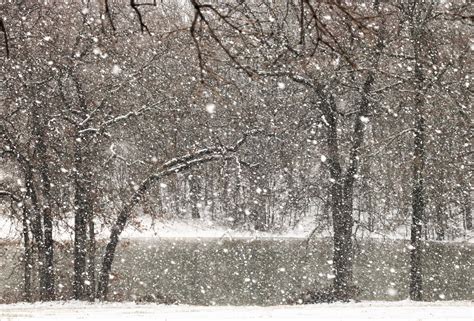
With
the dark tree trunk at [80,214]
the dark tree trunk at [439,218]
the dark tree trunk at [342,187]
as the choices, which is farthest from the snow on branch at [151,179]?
the dark tree trunk at [439,218]

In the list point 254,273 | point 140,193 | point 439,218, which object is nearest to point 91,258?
point 140,193

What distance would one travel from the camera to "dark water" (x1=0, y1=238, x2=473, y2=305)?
20.1m

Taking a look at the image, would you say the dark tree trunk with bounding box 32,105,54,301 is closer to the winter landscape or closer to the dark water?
the winter landscape

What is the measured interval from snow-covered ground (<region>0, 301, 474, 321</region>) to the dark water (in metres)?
4.77

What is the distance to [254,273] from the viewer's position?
25234 millimetres

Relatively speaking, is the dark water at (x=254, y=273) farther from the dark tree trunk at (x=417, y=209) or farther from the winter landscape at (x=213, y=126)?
the dark tree trunk at (x=417, y=209)

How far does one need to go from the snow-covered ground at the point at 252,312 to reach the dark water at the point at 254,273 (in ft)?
15.6

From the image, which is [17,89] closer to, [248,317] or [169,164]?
[169,164]

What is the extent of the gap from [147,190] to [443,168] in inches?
300

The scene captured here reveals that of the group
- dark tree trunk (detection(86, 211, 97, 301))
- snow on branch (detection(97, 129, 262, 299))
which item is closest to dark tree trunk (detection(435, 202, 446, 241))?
snow on branch (detection(97, 129, 262, 299))

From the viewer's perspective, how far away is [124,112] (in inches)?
656

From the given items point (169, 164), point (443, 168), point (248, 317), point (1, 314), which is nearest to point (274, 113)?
point (169, 164)

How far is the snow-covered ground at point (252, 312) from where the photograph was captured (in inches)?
404

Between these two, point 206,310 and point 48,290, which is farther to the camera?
point 48,290
